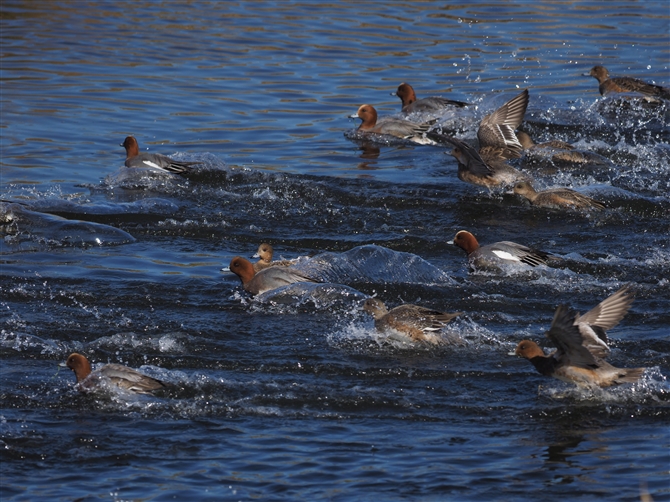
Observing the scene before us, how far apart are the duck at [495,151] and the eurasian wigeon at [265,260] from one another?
2.44m

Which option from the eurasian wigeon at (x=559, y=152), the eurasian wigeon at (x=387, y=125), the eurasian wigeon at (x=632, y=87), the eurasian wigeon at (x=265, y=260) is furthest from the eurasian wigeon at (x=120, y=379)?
the eurasian wigeon at (x=632, y=87)

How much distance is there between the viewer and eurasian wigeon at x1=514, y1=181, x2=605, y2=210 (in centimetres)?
1182

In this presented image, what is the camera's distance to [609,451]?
6.55 meters

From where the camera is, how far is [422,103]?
16250mm

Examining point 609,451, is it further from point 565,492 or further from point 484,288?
point 484,288

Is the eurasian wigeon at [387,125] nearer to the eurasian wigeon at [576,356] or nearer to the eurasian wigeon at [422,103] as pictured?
the eurasian wigeon at [422,103]

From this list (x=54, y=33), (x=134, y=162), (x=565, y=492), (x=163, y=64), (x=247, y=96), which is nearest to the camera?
(x=565, y=492)

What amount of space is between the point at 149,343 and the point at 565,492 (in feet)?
10.8

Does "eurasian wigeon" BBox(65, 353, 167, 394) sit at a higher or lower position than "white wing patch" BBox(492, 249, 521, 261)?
lower

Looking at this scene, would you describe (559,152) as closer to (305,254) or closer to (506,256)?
(506,256)

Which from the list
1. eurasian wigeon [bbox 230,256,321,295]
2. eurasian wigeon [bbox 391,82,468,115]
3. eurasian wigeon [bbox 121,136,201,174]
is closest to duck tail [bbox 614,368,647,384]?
eurasian wigeon [bbox 230,256,321,295]

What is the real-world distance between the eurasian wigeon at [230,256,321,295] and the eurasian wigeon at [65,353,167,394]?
222 centimetres

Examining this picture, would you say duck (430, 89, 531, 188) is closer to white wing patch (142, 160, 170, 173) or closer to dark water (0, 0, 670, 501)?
dark water (0, 0, 670, 501)

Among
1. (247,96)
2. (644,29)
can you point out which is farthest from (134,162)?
(644,29)
